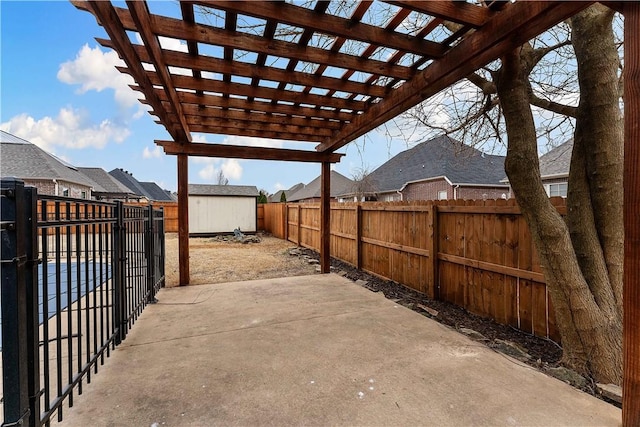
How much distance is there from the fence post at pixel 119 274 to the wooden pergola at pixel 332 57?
131 cm

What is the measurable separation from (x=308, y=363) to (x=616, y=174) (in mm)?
2883

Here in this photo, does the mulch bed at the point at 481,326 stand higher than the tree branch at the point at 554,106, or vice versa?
the tree branch at the point at 554,106

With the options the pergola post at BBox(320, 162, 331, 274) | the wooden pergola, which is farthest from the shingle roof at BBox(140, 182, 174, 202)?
the wooden pergola

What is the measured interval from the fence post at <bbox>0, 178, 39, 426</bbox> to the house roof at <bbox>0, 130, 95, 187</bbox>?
624 inches

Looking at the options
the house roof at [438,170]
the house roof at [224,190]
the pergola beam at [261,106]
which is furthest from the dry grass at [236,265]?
the house roof at [438,170]

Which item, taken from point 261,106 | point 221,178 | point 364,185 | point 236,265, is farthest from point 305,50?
point 221,178

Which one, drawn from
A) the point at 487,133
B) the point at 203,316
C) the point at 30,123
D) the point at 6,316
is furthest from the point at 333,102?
the point at 30,123

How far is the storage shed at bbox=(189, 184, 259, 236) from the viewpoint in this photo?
14.3 meters

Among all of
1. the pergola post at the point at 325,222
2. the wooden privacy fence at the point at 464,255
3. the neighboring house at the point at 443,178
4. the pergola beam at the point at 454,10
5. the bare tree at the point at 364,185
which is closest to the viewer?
the pergola beam at the point at 454,10

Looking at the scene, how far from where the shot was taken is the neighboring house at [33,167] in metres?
12.9

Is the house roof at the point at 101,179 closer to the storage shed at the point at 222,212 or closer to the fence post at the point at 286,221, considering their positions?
the storage shed at the point at 222,212

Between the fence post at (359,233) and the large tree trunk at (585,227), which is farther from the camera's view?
the fence post at (359,233)

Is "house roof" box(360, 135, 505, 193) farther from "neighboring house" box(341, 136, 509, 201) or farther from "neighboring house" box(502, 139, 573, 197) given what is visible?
"neighboring house" box(502, 139, 573, 197)

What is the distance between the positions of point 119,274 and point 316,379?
2.02m
